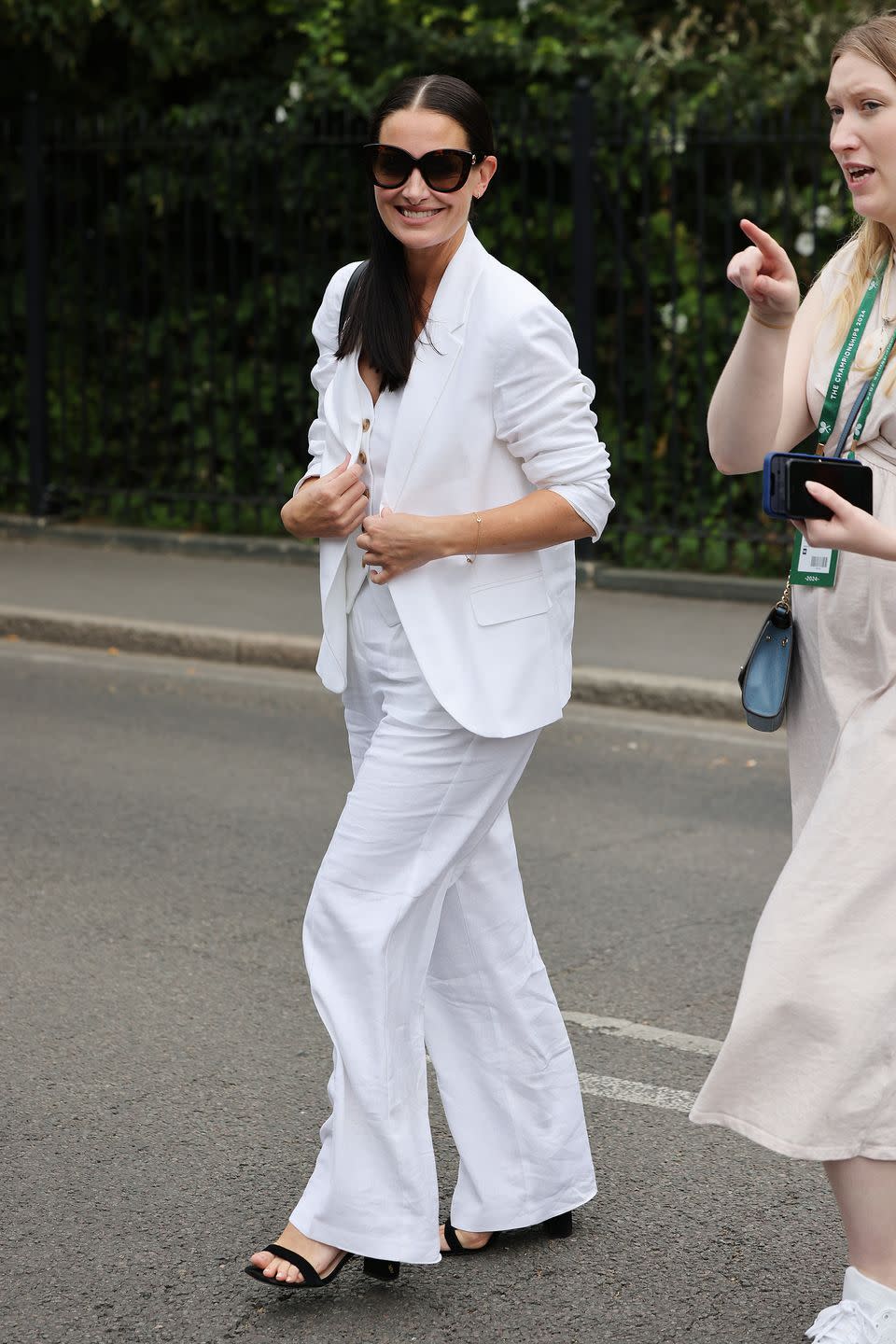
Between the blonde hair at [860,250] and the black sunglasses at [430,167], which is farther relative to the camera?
the black sunglasses at [430,167]

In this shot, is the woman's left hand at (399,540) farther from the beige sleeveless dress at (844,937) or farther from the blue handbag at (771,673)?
the beige sleeveless dress at (844,937)

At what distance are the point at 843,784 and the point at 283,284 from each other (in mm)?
10266

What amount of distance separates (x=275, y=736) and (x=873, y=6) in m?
6.66

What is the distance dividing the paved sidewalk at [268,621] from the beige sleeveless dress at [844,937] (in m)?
5.34

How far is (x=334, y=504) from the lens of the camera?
3039mm

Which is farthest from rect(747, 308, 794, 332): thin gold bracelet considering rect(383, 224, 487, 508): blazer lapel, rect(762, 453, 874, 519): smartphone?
rect(383, 224, 487, 508): blazer lapel

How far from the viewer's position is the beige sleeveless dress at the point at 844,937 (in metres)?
2.65

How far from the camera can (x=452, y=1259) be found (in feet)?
10.7

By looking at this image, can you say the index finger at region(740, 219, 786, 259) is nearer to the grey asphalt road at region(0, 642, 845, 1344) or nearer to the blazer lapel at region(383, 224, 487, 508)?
the blazer lapel at region(383, 224, 487, 508)

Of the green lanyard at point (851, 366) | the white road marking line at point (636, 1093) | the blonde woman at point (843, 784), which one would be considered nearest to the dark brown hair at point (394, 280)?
the blonde woman at point (843, 784)

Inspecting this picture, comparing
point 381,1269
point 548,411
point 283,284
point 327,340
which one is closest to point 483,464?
point 548,411

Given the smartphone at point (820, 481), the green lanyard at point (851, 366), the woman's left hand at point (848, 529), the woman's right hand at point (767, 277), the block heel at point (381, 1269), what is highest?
the woman's right hand at point (767, 277)

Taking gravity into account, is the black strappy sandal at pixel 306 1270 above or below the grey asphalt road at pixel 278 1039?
above

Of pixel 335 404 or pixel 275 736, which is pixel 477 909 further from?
pixel 275 736
